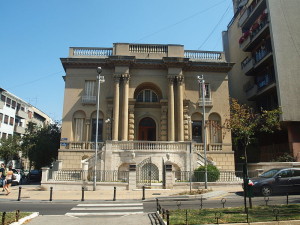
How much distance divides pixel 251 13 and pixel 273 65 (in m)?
8.03

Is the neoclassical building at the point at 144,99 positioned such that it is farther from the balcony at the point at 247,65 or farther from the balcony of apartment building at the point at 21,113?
the balcony of apartment building at the point at 21,113

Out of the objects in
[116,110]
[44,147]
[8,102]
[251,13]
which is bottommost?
[44,147]

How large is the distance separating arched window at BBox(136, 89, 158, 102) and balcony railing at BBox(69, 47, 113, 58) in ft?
18.7

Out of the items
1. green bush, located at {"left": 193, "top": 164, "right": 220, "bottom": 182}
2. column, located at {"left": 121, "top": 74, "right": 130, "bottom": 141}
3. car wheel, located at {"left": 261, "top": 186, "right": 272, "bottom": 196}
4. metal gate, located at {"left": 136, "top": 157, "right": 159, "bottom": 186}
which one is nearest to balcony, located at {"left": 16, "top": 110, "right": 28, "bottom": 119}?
column, located at {"left": 121, "top": 74, "right": 130, "bottom": 141}

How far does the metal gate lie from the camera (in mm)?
20931

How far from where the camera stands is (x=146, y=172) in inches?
856

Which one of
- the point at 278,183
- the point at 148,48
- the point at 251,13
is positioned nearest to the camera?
the point at 278,183

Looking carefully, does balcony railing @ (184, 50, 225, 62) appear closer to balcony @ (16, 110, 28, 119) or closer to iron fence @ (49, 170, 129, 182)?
iron fence @ (49, 170, 129, 182)

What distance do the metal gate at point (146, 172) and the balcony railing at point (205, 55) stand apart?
13.8 meters

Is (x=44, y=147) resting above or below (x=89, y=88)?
below

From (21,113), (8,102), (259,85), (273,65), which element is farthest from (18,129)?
(273,65)

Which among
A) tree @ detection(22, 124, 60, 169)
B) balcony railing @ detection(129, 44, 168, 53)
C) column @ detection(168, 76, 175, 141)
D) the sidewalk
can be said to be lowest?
the sidewalk

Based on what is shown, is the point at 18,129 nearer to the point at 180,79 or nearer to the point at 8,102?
the point at 8,102

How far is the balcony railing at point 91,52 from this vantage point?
94.6 ft
